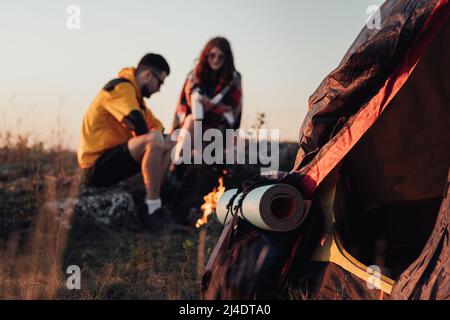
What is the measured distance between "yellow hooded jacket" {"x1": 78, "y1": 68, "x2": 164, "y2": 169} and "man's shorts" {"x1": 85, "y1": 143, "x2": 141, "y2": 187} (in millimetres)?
69

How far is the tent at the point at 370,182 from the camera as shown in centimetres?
277

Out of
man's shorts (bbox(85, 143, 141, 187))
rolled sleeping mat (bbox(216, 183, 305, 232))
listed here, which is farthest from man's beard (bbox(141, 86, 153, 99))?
rolled sleeping mat (bbox(216, 183, 305, 232))

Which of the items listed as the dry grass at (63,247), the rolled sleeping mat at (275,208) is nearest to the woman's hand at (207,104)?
the dry grass at (63,247)

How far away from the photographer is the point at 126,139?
22.1ft

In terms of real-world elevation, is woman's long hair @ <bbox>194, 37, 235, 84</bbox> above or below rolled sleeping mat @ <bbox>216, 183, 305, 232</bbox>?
above

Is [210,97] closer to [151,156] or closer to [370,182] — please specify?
[151,156]

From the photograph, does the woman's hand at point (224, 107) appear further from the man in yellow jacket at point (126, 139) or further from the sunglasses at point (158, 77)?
the man in yellow jacket at point (126, 139)

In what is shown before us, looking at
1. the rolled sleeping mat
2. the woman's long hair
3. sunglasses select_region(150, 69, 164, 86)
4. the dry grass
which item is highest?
the woman's long hair

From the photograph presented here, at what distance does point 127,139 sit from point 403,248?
3.60 m

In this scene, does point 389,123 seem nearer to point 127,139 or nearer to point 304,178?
point 304,178

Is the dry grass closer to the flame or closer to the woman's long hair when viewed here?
the flame

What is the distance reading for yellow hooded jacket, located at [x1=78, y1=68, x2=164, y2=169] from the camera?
6578 mm

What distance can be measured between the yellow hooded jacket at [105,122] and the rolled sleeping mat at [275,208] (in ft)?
11.9
